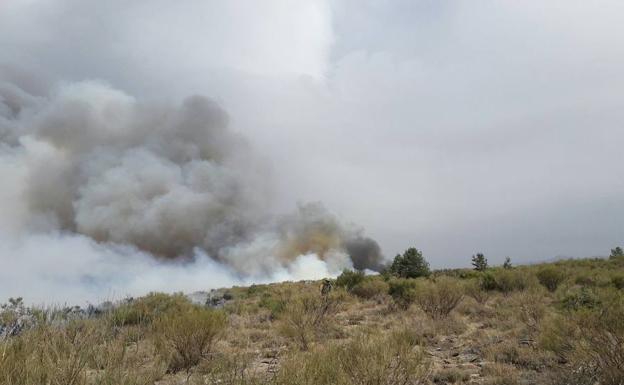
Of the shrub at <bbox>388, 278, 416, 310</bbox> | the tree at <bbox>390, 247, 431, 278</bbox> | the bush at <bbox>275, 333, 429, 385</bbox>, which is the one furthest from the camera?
the tree at <bbox>390, 247, 431, 278</bbox>

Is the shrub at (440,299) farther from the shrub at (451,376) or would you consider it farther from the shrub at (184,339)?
the shrub at (184,339)

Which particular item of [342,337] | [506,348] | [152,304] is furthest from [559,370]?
[152,304]

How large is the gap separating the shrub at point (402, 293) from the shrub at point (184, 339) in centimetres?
950

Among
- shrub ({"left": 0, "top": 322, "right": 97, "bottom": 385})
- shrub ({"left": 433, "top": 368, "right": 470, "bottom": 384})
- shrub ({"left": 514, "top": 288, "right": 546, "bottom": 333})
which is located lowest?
shrub ({"left": 433, "top": 368, "right": 470, "bottom": 384})

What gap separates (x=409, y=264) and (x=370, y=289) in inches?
815

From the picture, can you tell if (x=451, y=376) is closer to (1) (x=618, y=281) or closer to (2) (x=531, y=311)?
(2) (x=531, y=311)

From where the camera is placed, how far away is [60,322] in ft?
18.3

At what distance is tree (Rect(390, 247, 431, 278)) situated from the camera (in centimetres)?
3784

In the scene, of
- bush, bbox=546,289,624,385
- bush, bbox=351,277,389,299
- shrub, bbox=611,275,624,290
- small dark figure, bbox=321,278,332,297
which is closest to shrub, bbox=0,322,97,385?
bush, bbox=546,289,624,385

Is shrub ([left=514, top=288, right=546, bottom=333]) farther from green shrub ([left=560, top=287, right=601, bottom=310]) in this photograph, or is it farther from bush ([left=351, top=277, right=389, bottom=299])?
bush ([left=351, top=277, right=389, bottom=299])

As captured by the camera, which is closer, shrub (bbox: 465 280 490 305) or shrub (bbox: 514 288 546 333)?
shrub (bbox: 514 288 546 333)

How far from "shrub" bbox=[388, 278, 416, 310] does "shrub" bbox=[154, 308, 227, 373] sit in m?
9.50

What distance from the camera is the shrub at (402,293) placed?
16.8 m

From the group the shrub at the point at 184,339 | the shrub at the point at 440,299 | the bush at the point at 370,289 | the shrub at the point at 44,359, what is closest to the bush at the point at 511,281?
the bush at the point at 370,289
